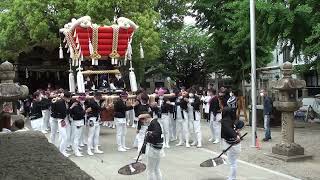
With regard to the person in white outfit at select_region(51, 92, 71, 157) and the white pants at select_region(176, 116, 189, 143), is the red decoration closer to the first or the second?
the person in white outfit at select_region(51, 92, 71, 157)

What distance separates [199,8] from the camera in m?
25.3

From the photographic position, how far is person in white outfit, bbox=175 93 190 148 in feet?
53.9

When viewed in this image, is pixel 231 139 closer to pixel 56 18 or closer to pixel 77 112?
pixel 77 112

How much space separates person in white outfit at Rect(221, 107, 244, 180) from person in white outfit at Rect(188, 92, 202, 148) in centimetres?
545

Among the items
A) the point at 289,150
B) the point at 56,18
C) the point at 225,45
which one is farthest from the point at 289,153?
the point at 56,18

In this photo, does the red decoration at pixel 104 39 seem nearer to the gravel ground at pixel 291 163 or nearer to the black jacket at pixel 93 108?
the black jacket at pixel 93 108

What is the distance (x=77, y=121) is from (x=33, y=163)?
39.1 ft

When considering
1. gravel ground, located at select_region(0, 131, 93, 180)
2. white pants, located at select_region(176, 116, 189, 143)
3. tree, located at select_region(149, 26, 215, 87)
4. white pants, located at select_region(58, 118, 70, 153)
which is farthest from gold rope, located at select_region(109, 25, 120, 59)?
tree, located at select_region(149, 26, 215, 87)

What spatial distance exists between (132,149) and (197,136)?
87.7 inches

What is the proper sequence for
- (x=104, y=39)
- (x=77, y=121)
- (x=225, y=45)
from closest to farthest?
(x=77, y=121), (x=104, y=39), (x=225, y=45)

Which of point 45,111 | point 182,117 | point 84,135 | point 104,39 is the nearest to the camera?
point 182,117

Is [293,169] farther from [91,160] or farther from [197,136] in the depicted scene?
[91,160]

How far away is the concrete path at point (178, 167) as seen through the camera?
448 inches

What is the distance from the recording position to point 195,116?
53.4ft
